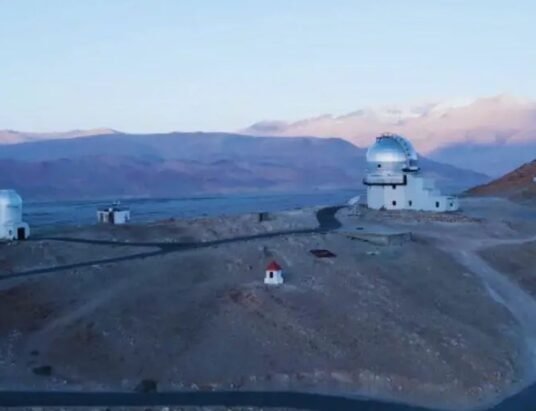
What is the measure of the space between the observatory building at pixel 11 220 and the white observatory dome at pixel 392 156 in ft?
75.8

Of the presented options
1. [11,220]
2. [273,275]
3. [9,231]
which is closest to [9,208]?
[11,220]

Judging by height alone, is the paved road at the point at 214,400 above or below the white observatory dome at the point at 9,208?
below

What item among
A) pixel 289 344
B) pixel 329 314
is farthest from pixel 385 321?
pixel 289 344

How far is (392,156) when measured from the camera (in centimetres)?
5234

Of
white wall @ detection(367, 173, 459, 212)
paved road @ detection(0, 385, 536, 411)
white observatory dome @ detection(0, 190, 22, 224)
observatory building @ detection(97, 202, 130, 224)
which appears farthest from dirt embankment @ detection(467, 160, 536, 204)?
paved road @ detection(0, 385, 536, 411)

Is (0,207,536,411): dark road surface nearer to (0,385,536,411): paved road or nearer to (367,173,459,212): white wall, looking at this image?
(0,385,536,411): paved road

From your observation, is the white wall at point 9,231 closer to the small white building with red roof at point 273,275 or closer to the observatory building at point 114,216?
the observatory building at point 114,216

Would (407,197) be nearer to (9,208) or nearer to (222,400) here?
(9,208)

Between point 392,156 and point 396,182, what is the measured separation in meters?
1.70

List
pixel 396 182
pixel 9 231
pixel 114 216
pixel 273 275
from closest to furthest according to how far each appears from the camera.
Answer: pixel 273 275 → pixel 9 231 → pixel 114 216 → pixel 396 182

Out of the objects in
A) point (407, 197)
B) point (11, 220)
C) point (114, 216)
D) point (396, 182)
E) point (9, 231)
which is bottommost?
point (9, 231)

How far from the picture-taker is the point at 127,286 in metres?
30.3

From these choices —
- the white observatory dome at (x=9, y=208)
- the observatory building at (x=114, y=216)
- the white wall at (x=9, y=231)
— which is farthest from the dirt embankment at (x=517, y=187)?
the white wall at (x=9, y=231)

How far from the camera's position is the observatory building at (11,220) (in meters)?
37.8
